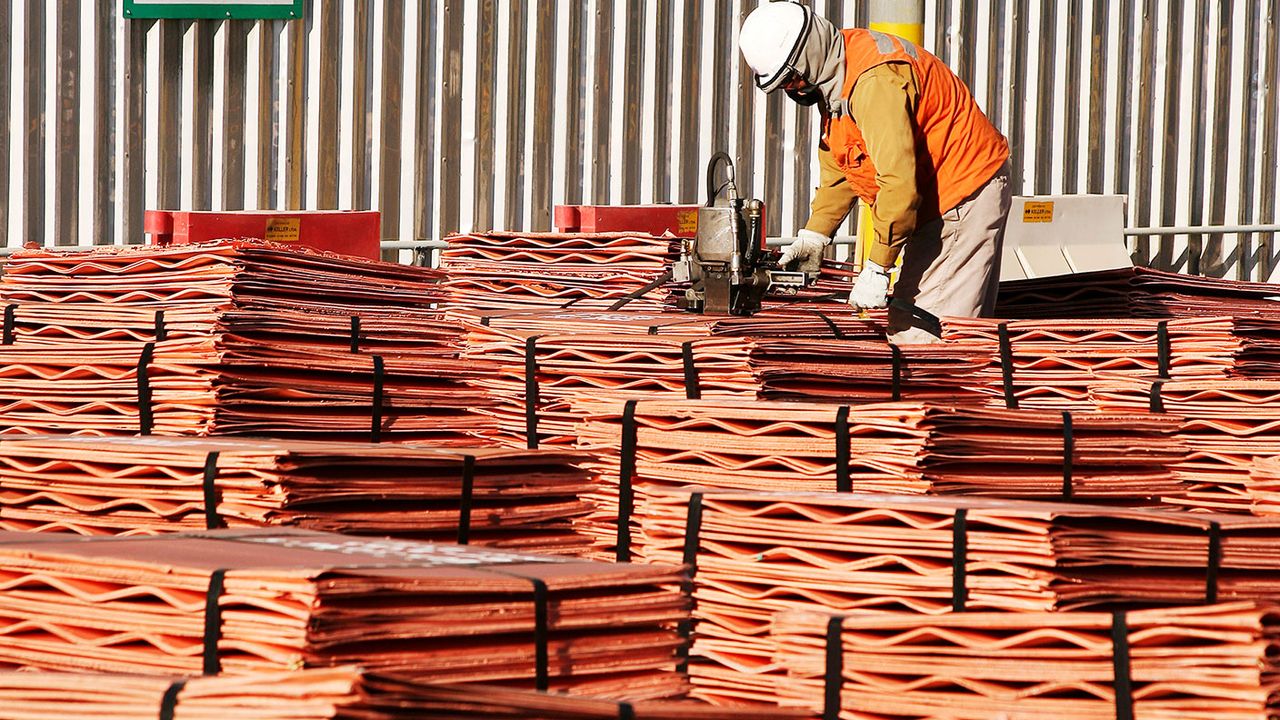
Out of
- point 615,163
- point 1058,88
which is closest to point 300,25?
point 615,163

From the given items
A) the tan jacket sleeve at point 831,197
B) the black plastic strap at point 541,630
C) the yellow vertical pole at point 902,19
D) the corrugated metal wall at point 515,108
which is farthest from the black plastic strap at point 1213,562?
the corrugated metal wall at point 515,108

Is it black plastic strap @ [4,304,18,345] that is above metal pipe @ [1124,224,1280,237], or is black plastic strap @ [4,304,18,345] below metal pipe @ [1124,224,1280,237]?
below

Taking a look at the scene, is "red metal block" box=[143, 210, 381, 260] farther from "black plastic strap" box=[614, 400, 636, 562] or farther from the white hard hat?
"black plastic strap" box=[614, 400, 636, 562]

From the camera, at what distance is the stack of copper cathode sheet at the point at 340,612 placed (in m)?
3.46

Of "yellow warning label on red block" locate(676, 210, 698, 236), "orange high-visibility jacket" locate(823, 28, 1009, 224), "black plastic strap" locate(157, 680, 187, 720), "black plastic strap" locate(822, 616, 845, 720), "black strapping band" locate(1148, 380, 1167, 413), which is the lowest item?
"black plastic strap" locate(822, 616, 845, 720)

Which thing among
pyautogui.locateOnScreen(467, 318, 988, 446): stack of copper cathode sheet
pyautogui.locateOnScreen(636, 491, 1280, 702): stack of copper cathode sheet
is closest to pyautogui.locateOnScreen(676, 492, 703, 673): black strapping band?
pyautogui.locateOnScreen(636, 491, 1280, 702): stack of copper cathode sheet

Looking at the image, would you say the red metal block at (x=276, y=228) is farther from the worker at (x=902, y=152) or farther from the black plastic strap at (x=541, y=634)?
the black plastic strap at (x=541, y=634)

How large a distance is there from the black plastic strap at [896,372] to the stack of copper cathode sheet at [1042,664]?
6.75ft

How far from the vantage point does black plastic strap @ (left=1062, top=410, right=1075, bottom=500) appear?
5297 millimetres

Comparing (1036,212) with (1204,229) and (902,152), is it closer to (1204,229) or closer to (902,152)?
(1204,229)

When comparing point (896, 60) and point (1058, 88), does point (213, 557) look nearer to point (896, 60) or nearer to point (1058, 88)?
point (896, 60)

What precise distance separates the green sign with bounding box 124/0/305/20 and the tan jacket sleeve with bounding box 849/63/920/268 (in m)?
4.12

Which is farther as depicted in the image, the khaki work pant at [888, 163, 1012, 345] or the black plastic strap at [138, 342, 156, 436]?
the khaki work pant at [888, 163, 1012, 345]

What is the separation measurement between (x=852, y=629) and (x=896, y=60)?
415cm
